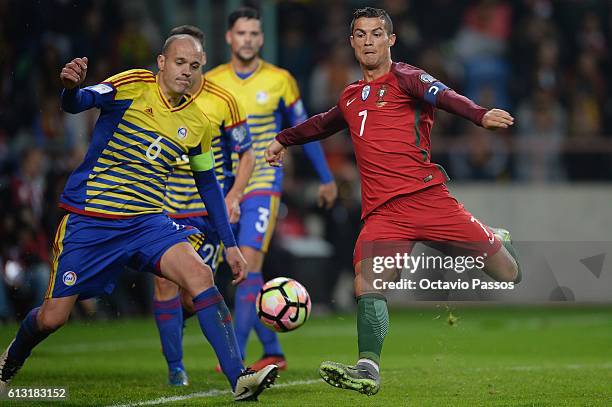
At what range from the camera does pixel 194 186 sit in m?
→ 9.49

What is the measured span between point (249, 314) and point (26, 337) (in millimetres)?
2685

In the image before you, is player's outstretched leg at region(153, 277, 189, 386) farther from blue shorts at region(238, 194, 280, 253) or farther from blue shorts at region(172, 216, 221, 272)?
blue shorts at region(238, 194, 280, 253)

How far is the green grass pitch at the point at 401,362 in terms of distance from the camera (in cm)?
802

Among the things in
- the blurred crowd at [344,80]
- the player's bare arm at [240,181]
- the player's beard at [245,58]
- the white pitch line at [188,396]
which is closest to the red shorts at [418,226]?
the white pitch line at [188,396]

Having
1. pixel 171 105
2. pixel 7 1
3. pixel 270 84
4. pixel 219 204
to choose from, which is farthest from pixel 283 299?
pixel 7 1

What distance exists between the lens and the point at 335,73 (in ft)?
61.2

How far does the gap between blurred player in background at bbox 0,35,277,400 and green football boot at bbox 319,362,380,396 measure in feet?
2.10


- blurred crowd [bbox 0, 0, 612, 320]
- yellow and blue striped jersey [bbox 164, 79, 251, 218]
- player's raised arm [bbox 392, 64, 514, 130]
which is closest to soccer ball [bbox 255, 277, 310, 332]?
yellow and blue striped jersey [bbox 164, 79, 251, 218]

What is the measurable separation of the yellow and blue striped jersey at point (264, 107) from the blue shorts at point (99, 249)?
2.73 metres

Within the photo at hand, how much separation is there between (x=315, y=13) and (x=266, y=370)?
13.4 metres

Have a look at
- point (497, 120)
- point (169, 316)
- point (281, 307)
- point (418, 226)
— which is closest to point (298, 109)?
point (169, 316)

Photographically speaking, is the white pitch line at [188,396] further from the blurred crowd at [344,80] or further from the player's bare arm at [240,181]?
the blurred crowd at [344,80]

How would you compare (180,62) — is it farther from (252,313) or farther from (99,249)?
(252,313)

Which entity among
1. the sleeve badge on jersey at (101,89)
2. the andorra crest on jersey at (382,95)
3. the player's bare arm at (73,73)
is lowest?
the andorra crest on jersey at (382,95)
